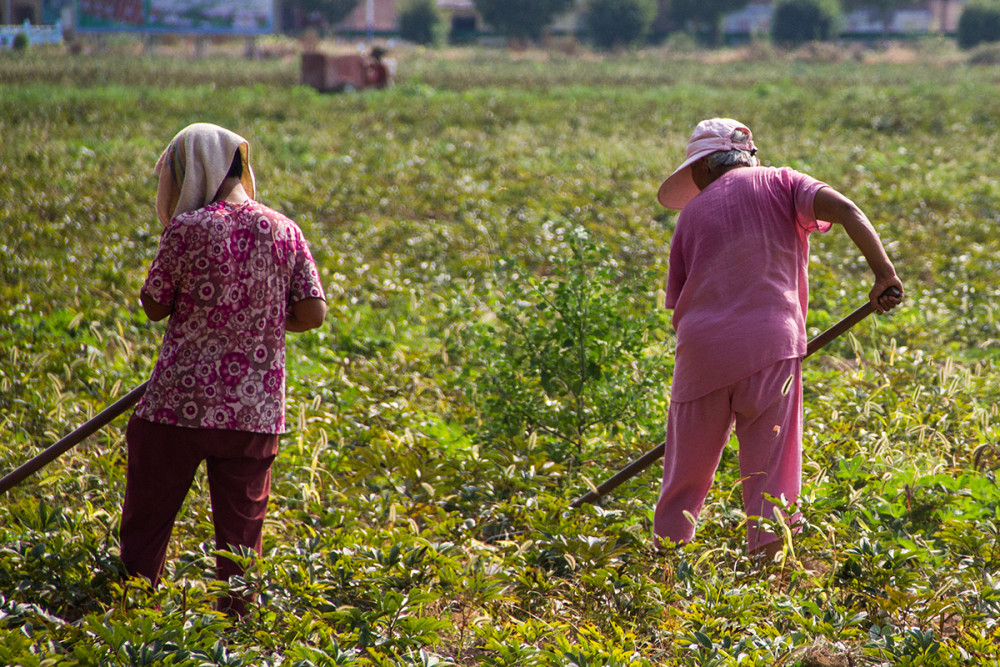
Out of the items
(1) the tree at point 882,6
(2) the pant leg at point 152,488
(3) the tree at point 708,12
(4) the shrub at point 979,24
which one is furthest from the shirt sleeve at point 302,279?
(1) the tree at point 882,6

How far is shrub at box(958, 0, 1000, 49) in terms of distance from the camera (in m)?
50.0

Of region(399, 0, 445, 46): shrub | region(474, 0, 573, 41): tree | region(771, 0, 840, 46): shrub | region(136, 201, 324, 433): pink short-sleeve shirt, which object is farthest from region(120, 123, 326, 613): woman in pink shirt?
region(399, 0, 445, 46): shrub

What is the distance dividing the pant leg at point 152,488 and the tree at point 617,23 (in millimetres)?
57089

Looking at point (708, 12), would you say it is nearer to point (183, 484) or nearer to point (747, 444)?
point (747, 444)

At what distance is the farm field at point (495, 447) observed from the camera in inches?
94.2

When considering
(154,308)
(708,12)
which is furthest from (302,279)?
(708,12)

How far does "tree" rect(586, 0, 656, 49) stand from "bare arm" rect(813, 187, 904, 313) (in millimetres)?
56495

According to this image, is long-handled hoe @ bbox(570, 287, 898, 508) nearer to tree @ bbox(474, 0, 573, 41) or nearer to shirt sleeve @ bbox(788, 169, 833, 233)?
shirt sleeve @ bbox(788, 169, 833, 233)

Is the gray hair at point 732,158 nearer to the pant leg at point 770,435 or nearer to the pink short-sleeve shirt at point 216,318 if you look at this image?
the pant leg at point 770,435

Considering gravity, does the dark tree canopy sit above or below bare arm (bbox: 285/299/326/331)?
above

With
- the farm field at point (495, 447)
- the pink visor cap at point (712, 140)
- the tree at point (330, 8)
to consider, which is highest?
the tree at point (330, 8)

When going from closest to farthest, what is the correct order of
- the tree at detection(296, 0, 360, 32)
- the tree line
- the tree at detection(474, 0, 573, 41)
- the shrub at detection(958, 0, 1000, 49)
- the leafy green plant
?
1. the leafy green plant
2. the shrub at detection(958, 0, 1000, 49)
3. the tree line
4. the tree at detection(474, 0, 573, 41)
5. the tree at detection(296, 0, 360, 32)

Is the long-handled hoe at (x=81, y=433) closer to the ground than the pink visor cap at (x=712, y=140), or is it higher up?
closer to the ground

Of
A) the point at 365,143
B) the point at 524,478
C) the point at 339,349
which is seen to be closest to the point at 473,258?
the point at 339,349
